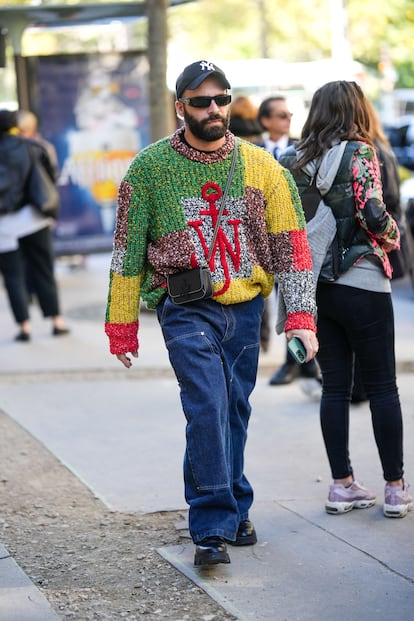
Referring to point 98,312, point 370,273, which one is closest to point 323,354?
point 370,273

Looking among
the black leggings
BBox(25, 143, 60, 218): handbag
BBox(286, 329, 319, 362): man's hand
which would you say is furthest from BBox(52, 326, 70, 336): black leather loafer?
BBox(286, 329, 319, 362): man's hand

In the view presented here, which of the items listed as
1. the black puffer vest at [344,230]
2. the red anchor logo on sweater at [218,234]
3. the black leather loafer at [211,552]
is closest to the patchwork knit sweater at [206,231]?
the red anchor logo on sweater at [218,234]

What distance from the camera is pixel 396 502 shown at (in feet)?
16.0

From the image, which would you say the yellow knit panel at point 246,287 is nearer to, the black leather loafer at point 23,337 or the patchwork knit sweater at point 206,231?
the patchwork knit sweater at point 206,231

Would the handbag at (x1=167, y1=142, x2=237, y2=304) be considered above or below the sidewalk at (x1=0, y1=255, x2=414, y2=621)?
above

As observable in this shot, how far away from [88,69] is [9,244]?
3.06 meters

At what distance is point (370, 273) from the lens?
4852mm

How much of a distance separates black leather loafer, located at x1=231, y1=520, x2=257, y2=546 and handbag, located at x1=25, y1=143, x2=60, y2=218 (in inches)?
199

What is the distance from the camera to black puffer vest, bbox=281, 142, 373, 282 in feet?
15.7

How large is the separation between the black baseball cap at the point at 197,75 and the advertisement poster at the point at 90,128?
742 centimetres

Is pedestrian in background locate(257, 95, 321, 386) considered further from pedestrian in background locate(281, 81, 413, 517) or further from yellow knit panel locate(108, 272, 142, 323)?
yellow knit panel locate(108, 272, 142, 323)

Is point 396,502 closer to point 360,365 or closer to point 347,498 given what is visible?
point 347,498

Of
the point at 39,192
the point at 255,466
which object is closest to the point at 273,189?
the point at 255,466

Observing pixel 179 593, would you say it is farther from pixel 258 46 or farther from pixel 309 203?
pixel 258 46
